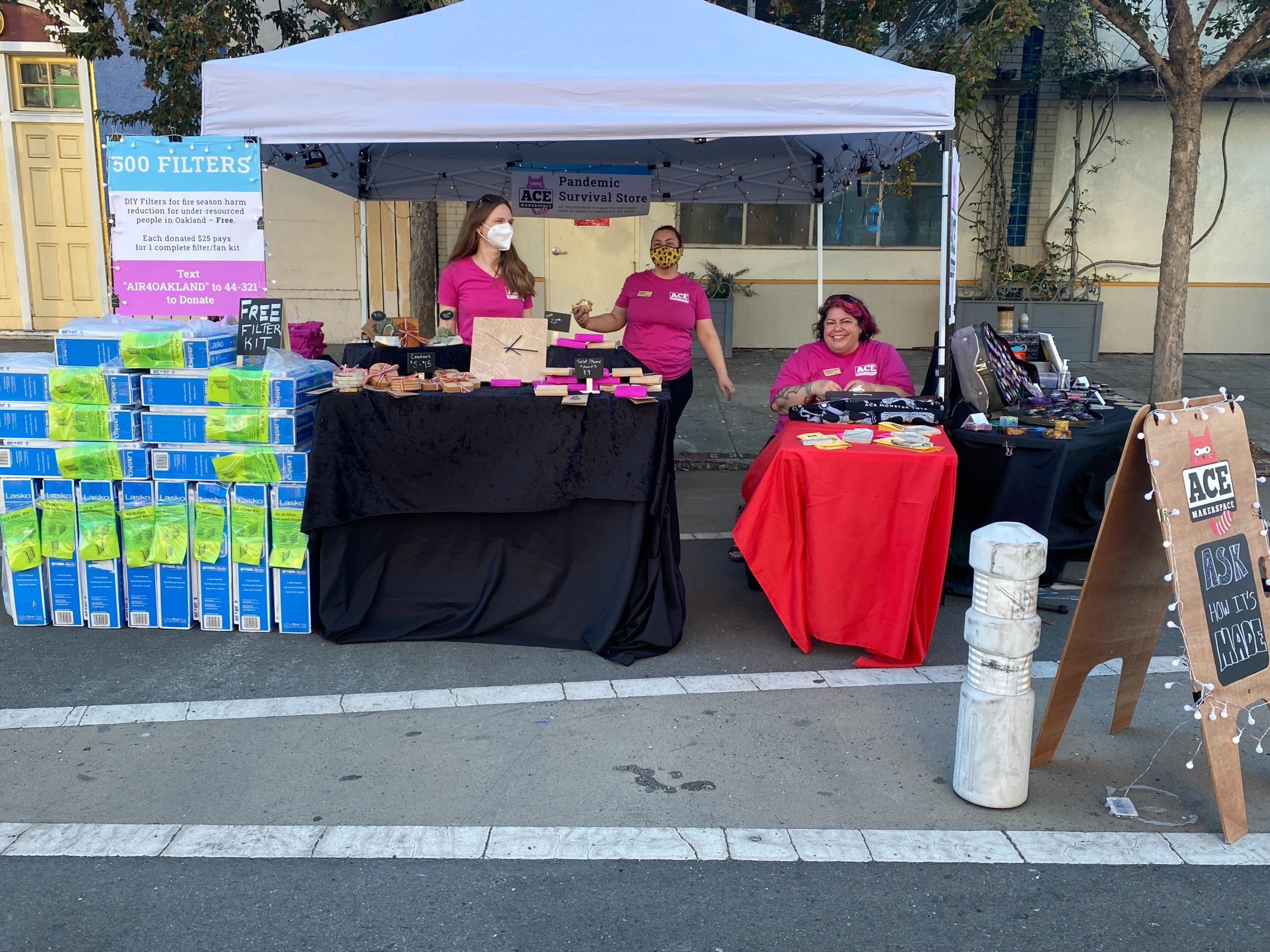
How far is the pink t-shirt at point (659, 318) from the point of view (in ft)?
21.1

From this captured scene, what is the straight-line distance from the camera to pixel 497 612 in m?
4.80

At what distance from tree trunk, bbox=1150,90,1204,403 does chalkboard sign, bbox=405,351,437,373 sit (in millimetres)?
6195

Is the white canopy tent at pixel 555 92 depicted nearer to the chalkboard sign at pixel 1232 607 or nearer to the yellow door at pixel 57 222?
the chalkboard sign at pixel 1232 607

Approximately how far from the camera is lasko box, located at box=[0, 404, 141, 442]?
4.68 meters

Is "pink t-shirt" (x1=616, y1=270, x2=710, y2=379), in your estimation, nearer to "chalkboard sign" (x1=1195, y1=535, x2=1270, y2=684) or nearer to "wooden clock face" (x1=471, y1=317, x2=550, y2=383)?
"wooden clock face" (x1=471, y1=317, x2=550, y2=383)

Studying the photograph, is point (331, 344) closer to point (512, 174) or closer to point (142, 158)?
point (512, 174)

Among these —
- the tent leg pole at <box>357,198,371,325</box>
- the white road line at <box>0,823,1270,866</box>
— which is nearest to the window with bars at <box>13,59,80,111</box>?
the tent leg pole at <box>357,198,371,325</box>

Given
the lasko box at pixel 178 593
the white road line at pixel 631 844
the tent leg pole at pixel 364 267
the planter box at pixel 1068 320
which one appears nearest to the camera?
the white road line at pixel 631 844

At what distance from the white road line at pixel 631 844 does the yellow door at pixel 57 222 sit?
10.1m

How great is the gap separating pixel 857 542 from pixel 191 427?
2920 millimetres

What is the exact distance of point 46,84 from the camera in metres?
11.5

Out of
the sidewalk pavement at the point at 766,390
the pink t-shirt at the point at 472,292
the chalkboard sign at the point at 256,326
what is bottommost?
the sidewalk pavement at the point at 766,390

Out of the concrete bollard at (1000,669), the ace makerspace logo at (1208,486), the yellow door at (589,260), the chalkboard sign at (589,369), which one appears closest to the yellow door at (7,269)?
the yellow door at (589,260)

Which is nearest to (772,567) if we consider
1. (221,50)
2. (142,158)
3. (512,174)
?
(142,158)
